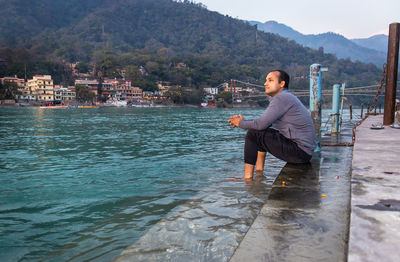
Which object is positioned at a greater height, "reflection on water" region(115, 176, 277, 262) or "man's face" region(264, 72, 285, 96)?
"man's face" region(264, 72, 285, 96)

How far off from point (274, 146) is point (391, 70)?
729cm

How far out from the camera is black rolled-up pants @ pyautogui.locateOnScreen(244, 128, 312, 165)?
3738 millimetres

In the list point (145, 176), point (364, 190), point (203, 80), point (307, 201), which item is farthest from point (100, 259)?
point (203, 80)

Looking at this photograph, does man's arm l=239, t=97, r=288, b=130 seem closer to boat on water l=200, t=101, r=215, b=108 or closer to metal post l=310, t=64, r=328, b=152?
metal post l=310, t=64, r=328, b=152

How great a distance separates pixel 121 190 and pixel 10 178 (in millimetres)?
2209

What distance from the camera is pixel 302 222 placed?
2287 mm

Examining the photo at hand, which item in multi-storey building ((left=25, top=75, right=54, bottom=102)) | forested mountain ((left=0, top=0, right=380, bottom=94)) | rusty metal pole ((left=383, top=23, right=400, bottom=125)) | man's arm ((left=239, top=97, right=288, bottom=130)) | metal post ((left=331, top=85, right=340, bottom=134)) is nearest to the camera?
man's arm ((left=239, top=97, right=288, bottom=130))

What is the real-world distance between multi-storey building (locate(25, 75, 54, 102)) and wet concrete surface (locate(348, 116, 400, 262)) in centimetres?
9444

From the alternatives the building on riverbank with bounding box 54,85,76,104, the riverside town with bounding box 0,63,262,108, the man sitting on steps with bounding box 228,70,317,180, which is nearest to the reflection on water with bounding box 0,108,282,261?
the man sitting on steps with bounding box 228,70,317,180

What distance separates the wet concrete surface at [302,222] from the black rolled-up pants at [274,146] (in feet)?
0.66

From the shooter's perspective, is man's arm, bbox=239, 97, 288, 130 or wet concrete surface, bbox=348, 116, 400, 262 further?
man's arm, bbox=239, 97, 288, 130

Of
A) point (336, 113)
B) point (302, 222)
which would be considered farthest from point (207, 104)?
point (302, 222)

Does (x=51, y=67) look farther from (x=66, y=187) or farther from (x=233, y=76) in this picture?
(x=66, y=187)

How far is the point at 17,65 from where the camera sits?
100m
